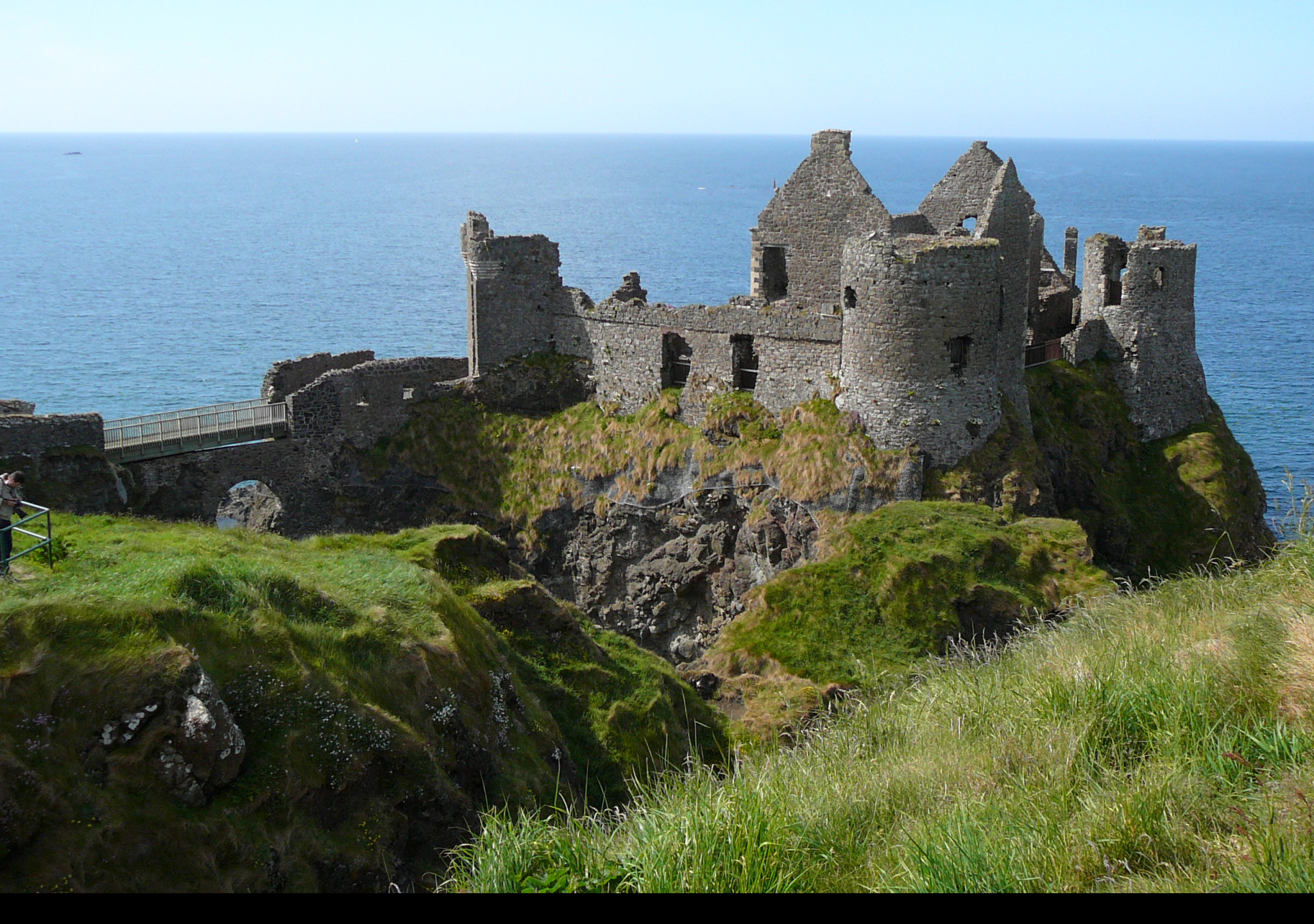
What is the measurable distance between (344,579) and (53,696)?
6430mm

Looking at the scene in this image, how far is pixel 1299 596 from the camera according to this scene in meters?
13.2

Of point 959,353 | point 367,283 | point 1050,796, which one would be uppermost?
point 959,353

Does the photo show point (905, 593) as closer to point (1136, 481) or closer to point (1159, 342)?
point (1136, 481)

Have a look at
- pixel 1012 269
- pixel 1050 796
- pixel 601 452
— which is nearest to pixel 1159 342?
pixel 1012 269

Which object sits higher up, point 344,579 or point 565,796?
point 344,579

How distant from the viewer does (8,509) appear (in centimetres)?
1777

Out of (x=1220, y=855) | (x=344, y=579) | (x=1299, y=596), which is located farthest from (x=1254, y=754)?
(x=344, y=579)

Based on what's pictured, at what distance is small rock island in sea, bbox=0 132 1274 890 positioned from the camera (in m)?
14.6

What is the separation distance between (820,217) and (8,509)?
2602cm

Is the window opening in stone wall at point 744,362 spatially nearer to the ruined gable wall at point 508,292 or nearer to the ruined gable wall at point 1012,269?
the ruined gable wall at point 508,292

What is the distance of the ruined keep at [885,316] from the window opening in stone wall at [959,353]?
4 centimetres

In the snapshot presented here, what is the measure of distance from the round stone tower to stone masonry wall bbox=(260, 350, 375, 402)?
16083 mm

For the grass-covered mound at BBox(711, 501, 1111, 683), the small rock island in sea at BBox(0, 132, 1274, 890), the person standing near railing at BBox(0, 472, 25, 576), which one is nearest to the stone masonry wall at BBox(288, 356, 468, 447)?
the small rock island in sea at BBox(0, 132, 1274, 890)
